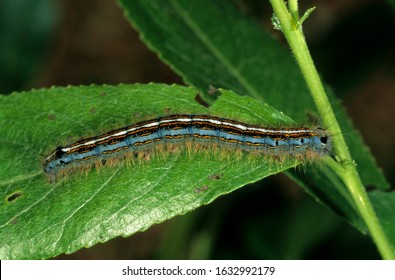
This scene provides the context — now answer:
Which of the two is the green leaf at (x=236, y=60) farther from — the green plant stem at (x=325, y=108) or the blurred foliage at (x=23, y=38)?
the blurred foliage at (x=23, y=38)

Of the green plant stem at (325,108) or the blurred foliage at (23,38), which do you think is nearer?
the green plant stem at (325,108)

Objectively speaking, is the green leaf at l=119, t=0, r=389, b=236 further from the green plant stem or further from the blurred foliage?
the blurred foliage

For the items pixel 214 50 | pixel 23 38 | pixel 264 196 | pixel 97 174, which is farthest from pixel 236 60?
pixel 23 38

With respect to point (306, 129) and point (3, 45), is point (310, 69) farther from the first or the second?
point (3, 45)

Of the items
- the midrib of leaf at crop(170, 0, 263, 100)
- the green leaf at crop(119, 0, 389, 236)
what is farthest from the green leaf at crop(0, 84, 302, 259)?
the midrib of leaf at crop(170, 0, 263, 100)

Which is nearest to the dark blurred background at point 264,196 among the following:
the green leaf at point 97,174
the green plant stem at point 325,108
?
the green leaf at point 97,174
